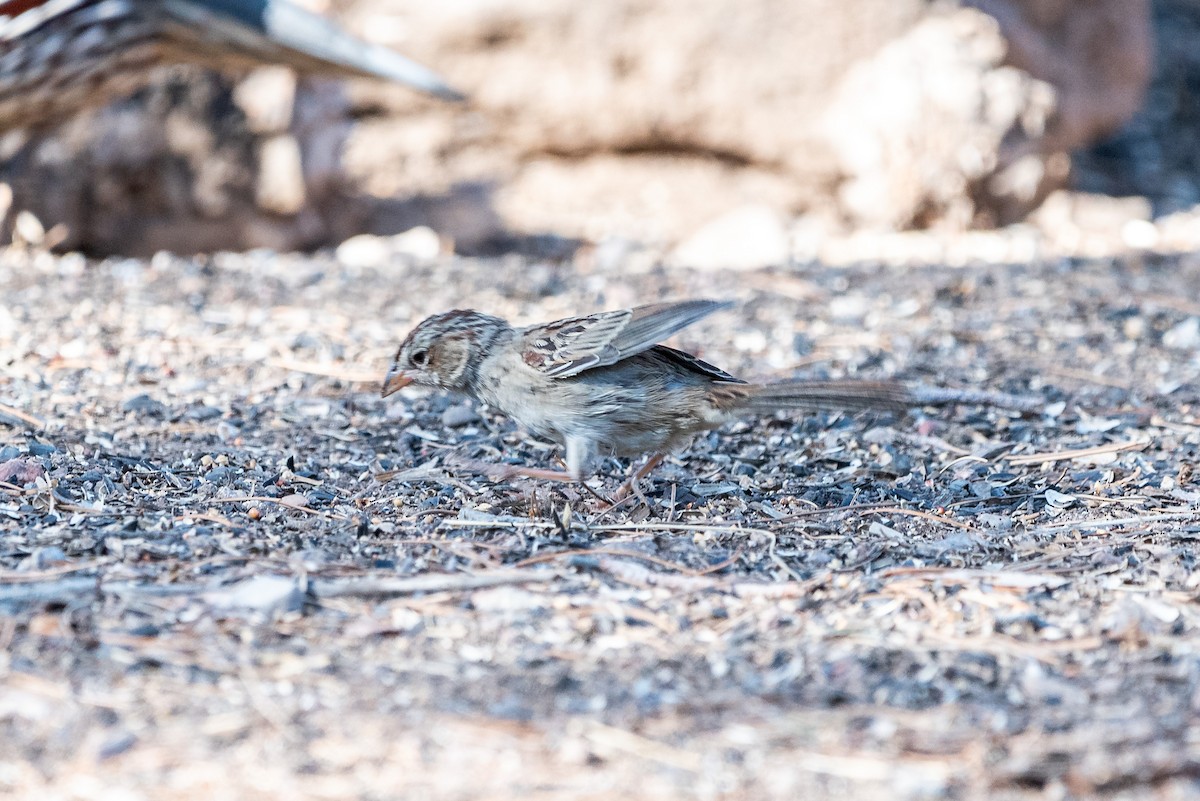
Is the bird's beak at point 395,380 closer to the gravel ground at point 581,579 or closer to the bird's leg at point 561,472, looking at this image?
the gravel ground at point 581,579

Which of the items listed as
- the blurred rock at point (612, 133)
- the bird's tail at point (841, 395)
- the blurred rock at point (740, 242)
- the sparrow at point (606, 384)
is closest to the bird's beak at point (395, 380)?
the sparrow at point (606, 384)

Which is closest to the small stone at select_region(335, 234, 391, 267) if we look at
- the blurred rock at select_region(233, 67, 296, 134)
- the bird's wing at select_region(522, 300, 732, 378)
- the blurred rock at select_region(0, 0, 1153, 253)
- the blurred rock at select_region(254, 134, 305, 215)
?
the blurred rock at select_region(0, 0, 1153, 253)

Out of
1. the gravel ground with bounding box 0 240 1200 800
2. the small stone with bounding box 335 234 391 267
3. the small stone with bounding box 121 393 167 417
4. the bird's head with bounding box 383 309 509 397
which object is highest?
the small stone with bounding box 335 234 391 267

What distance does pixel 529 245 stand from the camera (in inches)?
339

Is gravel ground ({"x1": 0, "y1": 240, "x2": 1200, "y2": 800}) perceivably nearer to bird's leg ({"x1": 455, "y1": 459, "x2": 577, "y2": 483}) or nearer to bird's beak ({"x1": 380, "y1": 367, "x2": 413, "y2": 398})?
bird's leg ({"x1": 455, "y1": 459, "x2": 577, "y2": 483})

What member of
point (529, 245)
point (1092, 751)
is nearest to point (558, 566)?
point (1092, 751)

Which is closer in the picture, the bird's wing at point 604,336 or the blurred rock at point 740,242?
the bird's wing at point 604,336

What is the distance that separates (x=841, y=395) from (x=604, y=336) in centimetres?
73

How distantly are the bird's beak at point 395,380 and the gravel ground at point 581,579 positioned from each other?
0.71 ft

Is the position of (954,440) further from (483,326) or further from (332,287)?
(332,287)

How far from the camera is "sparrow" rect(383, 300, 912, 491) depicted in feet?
13.3

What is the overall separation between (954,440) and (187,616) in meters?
2.70

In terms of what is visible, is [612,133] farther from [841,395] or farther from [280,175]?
[841,395]

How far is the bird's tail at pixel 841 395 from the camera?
12.6 feet
